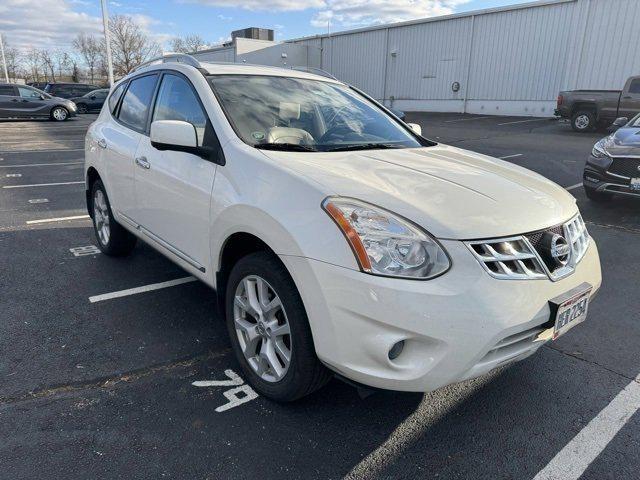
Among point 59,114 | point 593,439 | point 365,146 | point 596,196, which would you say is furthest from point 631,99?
point 59,114

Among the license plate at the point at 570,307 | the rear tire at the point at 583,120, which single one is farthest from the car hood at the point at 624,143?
the rear tire at the point at 583,120

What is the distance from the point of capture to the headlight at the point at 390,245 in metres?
2.01

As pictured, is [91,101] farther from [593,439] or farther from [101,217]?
[593,439]

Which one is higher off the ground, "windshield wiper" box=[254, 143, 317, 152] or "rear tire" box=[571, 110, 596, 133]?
"windshield wiper" box=[254, 143, 317, 152]

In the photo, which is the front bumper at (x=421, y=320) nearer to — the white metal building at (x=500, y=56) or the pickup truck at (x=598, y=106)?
the pickup truck at (x=598, y=106)

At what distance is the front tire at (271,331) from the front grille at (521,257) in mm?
840

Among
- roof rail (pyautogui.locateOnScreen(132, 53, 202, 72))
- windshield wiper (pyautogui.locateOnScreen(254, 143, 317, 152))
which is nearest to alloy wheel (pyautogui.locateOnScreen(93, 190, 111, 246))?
roof rail (pyautogui.locateOnScreen(132, 53, 202, 72))

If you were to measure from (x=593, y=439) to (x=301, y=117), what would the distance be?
2474 millimetres

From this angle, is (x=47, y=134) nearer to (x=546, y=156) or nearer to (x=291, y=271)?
(x=546, y=156)

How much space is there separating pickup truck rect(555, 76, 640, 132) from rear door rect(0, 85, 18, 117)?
2241cm

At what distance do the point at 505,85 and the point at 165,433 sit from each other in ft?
86.8

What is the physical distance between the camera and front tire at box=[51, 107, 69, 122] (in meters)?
22.7

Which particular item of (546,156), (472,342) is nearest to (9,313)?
(472,342)

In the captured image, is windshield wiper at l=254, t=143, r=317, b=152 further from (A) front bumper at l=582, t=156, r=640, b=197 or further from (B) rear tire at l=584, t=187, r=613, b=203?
(B) rear tire at l=584, t=187, r=613, b=203
